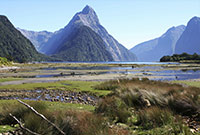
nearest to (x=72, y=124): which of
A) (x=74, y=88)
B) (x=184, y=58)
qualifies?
(x=74, y=88)

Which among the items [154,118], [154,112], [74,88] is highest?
[154,112]

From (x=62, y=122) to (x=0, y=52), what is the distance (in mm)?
201519

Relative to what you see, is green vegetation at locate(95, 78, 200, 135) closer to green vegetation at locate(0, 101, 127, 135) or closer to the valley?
the valley

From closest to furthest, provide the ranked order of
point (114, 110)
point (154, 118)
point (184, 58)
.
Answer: point (154, 118), point (114, 110), point (184, 58)

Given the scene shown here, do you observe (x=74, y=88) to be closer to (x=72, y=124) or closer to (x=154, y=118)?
(x=154, y=118)

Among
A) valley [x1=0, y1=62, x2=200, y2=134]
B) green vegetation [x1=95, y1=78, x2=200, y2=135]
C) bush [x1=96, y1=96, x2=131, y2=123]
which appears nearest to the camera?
green vegetation [x1=95, y1=78, x2=200, y2=135]

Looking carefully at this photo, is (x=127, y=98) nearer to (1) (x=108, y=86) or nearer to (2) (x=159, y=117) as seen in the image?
(2) (x=159, y=117)

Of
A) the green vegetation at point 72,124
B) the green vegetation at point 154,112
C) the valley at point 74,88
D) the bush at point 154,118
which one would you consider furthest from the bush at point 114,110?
the green vegetation at point 72,124

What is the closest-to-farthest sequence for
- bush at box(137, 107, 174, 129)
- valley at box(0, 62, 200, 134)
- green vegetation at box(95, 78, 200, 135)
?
green vegetation at box(95, 78, 200, 135)
bush at box(137, 107, 174, 129)
valley at box(0, 62, 200, 134)

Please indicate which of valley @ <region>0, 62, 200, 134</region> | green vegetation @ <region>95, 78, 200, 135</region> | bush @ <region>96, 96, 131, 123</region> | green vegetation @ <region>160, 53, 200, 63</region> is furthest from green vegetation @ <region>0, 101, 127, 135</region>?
green vegetation @ <region>160, 53, 200, 63</region>

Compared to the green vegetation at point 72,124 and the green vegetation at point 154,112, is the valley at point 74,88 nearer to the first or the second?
the green vegetation at point 154,112

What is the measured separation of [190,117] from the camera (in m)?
7.84

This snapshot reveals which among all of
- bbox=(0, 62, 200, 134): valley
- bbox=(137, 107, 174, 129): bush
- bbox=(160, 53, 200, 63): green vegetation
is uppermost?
bbox=(137, 107, 174, 129): bush

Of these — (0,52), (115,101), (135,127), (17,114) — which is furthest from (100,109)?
(0,52)
